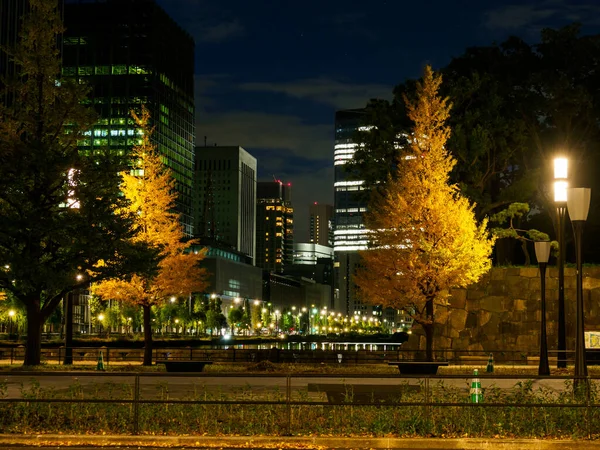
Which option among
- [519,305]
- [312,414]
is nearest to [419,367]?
[312,414]

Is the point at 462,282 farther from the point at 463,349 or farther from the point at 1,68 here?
the point at 1,68

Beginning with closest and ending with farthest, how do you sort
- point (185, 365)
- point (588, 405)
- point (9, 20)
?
point (588, 405)
point (185, 365)
point (9, 20)

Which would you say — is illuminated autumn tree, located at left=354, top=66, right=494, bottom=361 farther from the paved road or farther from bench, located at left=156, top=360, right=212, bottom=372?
bench, located at left=156, top=360, right=212, bottom=372

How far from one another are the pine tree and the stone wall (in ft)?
62.9

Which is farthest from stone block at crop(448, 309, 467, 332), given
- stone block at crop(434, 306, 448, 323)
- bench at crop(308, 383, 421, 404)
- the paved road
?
bench at crop(308, 383, 421, 404)

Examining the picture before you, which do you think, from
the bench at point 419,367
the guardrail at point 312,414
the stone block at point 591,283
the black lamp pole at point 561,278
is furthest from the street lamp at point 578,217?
the stone block at point 591,283

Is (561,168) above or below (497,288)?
above

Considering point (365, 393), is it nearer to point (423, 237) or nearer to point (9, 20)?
point (423, 237)

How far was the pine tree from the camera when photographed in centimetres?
3544

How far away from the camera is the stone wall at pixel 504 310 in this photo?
1793 inches

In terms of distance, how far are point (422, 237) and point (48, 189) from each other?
16951mm

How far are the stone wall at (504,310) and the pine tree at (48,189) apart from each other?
19158 mm

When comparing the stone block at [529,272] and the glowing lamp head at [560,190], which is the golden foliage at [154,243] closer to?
the stone block at [529,272]

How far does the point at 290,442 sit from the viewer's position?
1549 centimetres
